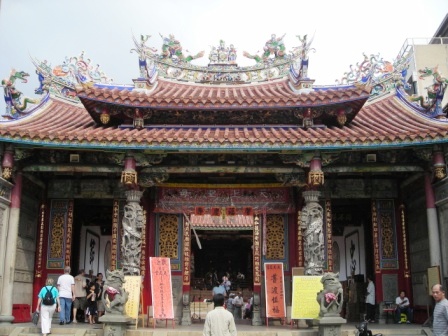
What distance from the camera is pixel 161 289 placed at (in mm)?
11469

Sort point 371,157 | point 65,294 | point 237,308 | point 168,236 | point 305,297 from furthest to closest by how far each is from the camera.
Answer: point 237,308
point 168,236
point 371,157
point 65,294
point 305,297

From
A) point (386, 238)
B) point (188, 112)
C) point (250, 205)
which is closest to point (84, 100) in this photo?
point (188, 112)

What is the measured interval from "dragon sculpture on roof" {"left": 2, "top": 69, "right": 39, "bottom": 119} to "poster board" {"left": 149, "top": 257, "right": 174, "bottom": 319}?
5.06m

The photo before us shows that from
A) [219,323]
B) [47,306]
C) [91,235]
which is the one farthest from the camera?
[91,235]

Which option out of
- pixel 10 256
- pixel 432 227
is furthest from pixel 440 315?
pixel 10 256

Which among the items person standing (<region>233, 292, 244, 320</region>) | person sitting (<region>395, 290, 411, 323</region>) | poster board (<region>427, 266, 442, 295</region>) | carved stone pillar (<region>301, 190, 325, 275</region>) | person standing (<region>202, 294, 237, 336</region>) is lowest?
person standing (<region>233, 292, 244, 320</region>)

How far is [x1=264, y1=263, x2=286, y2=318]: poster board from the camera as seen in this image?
38.8ft

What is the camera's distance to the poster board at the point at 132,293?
10375 millimetres

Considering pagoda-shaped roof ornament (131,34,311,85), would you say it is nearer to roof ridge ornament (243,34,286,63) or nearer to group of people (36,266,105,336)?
roof ridge ornament (243,34,286,63)

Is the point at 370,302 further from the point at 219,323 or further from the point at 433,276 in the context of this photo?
the point at 219,323

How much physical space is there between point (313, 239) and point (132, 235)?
390 cm

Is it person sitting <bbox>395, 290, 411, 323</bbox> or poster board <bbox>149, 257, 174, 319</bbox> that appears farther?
person sitting <bbox>395, 290, 411, 323</bbox>

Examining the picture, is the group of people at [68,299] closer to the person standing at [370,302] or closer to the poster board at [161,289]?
the poster board at [161,289]

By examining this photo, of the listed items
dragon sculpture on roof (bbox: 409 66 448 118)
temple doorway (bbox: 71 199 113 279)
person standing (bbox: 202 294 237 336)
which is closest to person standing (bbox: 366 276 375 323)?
dragon sculpture on roof (bbox: 409 66 448 118)
